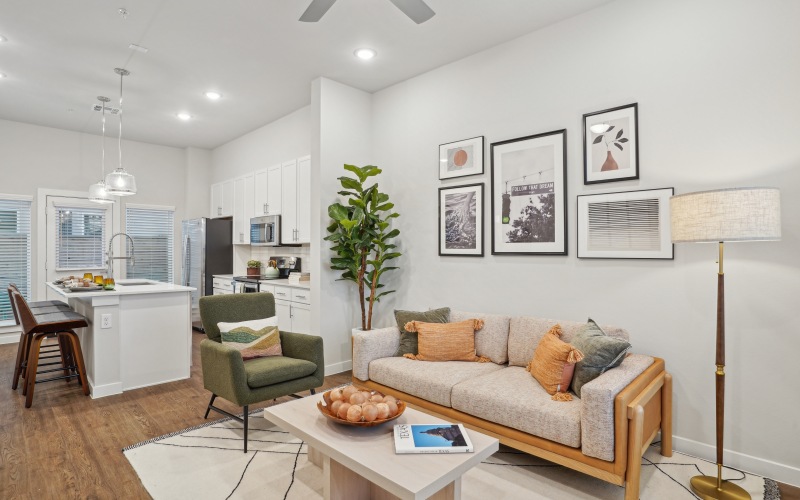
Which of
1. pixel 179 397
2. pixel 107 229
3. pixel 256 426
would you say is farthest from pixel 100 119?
pixel 256 426

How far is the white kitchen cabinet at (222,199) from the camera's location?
6707 mm

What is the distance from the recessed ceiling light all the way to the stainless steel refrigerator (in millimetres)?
3720

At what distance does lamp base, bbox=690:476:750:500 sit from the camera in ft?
7.15

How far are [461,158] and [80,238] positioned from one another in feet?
19.1

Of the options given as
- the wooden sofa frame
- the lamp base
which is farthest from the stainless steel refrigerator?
the lamp base

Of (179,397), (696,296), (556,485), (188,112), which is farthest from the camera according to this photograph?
(188,112)

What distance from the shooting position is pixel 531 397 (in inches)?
97.8

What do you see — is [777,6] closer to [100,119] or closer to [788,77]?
[788,77]

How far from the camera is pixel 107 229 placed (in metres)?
6.59

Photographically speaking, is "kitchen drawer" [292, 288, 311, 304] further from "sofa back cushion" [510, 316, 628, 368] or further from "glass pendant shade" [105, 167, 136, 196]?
"sofa back cushion" [510, 316, 628, 368]

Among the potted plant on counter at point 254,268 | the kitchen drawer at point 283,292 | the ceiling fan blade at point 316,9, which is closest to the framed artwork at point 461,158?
the ceiling fan blade at point 316,9

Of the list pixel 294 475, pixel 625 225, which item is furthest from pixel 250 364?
pixel 625 225

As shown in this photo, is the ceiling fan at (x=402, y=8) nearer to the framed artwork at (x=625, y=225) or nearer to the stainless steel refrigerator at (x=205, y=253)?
the framed artwork at (x=625, y=225)

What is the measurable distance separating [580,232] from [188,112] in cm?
489
